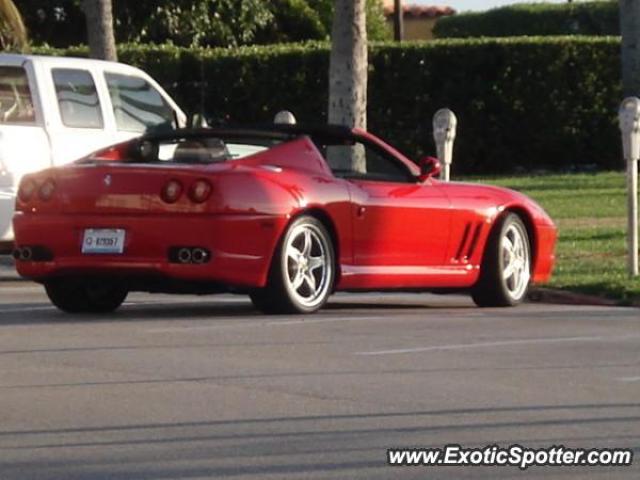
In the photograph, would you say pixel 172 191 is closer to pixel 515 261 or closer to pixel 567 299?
pixel 515 261

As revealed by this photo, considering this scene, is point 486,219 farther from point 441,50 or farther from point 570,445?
point 441,50

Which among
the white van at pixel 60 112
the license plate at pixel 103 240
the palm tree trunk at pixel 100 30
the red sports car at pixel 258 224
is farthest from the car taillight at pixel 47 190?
the palm tree trunk at pixel 100 30

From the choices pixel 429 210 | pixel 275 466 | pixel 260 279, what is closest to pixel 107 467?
pixel 275 466

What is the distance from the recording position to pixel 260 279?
39.5 feet

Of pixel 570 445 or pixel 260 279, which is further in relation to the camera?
pixel 260 279

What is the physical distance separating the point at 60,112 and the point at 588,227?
6.59m

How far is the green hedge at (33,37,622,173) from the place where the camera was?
105 feet

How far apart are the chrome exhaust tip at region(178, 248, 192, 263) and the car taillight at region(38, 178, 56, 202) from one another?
3.36 feet

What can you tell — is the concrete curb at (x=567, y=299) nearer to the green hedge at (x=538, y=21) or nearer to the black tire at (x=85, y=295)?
the black tire at (x=85, y=295)

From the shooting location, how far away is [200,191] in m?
12.0

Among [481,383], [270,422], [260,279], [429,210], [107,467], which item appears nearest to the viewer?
[107,467]

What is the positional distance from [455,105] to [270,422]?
24.2 meters

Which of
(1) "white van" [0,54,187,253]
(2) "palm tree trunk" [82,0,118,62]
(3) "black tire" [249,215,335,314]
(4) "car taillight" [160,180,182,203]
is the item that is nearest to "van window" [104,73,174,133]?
(1) "white van" [0,54,187,253]

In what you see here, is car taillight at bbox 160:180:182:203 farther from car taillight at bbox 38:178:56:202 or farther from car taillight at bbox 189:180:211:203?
car taillight at bbox 38:178:56:202
